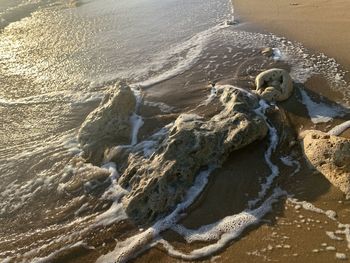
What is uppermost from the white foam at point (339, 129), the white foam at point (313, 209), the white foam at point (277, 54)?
the white foam at point (277, 54)

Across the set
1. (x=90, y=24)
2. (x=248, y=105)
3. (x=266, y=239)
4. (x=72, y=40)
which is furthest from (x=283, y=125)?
(x=90, y=24)

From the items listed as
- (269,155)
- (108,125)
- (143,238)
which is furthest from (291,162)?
(108,125)

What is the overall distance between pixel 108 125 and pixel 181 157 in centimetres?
154

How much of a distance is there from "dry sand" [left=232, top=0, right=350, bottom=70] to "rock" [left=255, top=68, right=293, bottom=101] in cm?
143

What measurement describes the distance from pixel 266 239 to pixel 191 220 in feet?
2.87

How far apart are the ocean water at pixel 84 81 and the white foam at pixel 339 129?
0.28 metres

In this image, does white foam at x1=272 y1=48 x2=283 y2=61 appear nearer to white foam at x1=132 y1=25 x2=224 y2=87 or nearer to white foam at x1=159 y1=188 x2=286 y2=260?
Result: white foam at x1=132 y1=25 x2=224 y2=87

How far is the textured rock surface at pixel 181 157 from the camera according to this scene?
4.72m

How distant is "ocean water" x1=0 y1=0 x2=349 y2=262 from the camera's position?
4609 millimetres

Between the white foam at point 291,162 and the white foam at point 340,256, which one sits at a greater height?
the white foam at point 291,162

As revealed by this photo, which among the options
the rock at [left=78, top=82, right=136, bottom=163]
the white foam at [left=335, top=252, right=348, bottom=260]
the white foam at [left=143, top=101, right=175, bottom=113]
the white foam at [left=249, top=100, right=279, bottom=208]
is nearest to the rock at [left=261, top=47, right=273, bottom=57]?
the white foam at [left=249, top=100, right=279, bottom=208]

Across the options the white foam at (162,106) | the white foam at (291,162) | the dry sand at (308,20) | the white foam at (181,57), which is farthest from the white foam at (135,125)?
the dry sand at (308,20)

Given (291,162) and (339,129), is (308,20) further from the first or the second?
(291,162)

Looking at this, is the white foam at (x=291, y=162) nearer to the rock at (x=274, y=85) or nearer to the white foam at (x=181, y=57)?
the rock at (x=274, y=85)
